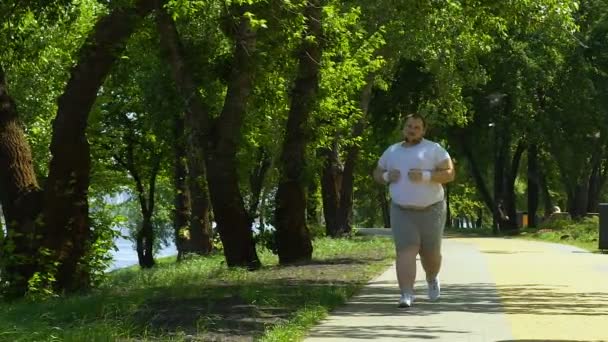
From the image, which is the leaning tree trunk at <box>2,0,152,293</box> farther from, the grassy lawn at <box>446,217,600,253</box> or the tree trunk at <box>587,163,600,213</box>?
the tree trunk at <box>587,163,600,213</box>

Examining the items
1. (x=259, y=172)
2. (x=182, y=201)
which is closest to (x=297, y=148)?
(x=182, y=201)

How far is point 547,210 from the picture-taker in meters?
62.4

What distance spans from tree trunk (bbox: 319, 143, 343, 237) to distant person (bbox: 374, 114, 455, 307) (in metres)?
21.4

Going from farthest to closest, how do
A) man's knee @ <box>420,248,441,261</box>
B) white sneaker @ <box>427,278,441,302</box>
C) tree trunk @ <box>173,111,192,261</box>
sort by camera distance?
tree trunk @ <box>173,111,192,261</box> < white sneaker @ <box>427,278,441,302</box> < man's knee @ <box>420,248,441,261</box>

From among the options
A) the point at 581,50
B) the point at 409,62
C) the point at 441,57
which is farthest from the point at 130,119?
the point at 581,50

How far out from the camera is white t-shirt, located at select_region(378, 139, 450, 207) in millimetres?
10328

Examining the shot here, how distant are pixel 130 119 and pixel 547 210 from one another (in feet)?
99.0

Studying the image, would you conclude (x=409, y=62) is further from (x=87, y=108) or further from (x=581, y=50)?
(x=87, y=108)

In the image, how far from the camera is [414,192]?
10.4 meters

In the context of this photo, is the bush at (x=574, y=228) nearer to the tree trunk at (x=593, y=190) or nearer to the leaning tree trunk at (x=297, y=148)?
the tree trunk at (x=593, y=190)

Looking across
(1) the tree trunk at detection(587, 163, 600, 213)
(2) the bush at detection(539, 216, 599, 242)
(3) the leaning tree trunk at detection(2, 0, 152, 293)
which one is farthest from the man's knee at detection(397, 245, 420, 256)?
(1) the tree trunk at detection(587, 163, 600, 213)

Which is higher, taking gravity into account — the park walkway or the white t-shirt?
the white t-shirt

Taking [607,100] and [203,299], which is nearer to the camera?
[203,299]

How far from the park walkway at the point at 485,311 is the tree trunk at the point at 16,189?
4.43 meters
